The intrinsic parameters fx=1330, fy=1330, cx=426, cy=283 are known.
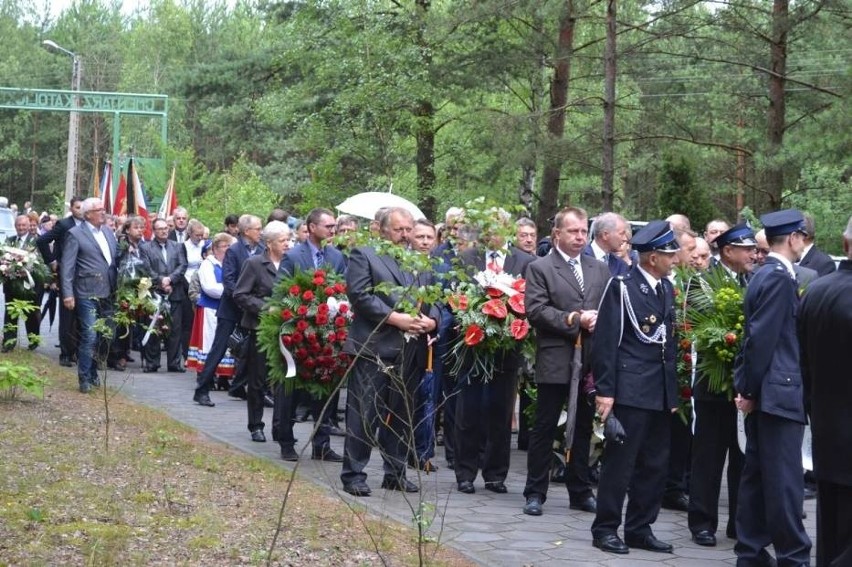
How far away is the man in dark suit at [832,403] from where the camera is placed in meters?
6.16

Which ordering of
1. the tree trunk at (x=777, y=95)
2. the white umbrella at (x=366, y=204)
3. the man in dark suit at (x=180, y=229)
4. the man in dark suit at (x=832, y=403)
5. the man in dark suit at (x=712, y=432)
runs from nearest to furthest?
the man in dark suit at (x=832, y=403)
the man in dark suit at (x=712, y=432)
the white umbrella at (x=366, y=204)
the man in dark suit at (x=180, y=229)
the tree trunk at (x=777, y=95)

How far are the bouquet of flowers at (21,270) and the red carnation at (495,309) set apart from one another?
8927mm

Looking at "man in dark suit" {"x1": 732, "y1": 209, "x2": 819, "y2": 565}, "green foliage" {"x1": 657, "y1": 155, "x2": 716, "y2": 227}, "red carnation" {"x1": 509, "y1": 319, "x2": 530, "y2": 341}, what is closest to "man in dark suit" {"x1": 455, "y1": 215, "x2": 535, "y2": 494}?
"red carnation" {"x1": 509, "y1": 319, "x2": 530, "y2": 341}

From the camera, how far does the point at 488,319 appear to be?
10.2 meters

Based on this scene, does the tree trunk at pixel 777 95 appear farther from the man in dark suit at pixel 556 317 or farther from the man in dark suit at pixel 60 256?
the man in dark suit at pixel 556 317

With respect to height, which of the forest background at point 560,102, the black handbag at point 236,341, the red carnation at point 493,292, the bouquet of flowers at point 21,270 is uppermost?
the forest background at point 560,102

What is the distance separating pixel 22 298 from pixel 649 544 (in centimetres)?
1149

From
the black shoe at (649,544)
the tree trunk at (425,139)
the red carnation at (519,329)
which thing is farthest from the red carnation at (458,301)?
the tree trunk at (425,139)

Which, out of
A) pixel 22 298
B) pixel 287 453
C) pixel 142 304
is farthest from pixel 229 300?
pixel 22 298

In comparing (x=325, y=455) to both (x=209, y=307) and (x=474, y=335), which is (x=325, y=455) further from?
(x=209, y=307)

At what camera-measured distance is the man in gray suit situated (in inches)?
557

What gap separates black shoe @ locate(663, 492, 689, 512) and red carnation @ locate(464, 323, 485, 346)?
186 cm

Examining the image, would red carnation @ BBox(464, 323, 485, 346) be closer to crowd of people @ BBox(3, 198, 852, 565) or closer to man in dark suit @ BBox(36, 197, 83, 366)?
crowd of people @ BBox(3, 198, 852, 565)

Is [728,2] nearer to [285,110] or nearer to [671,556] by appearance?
[285,110]
